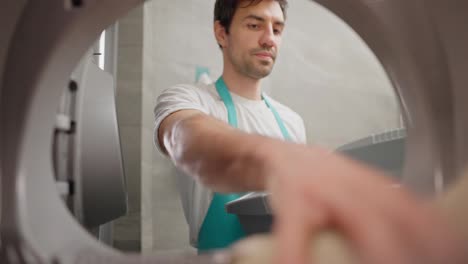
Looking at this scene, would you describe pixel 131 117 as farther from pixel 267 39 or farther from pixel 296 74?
pixel 296 74

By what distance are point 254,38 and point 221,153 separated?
83 centimetres

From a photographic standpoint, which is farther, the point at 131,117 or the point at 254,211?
the point at 131,117

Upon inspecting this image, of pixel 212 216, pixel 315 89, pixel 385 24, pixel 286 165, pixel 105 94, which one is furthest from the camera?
pixel 315 89

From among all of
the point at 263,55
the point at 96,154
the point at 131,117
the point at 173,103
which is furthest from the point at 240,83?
the point at 96,154

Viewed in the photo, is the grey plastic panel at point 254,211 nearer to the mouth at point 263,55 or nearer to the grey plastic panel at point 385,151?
the grey plastic panel at point 385,151

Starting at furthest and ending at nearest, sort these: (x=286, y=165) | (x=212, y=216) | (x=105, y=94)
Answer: (x=212, y=216)
(x=105, y=94)
(x=286, y=165)

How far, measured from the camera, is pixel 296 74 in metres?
2.34

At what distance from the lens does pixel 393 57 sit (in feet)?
1.35

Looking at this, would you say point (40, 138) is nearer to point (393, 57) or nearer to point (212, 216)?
point (393, 57)

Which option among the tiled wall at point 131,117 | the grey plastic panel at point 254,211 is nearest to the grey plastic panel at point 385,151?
the grey plastic panel at point 254,211

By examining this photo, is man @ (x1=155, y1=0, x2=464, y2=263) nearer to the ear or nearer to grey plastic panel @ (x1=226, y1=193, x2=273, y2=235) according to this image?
the ear

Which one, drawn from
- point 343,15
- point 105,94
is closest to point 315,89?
point 105,94

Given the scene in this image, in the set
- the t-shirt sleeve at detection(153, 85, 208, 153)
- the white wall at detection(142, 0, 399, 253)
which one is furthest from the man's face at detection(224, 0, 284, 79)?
the white wall at detection(142, 0, 399, 253)

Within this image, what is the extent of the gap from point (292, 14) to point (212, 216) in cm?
150
